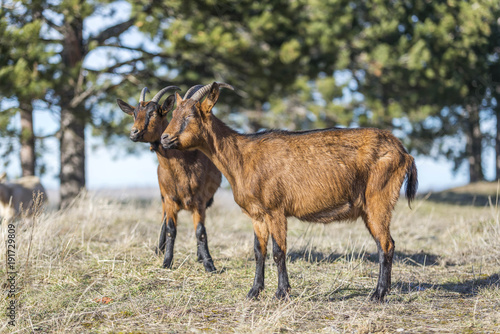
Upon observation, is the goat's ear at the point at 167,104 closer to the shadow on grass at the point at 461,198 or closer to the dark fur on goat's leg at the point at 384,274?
the dark fur on goat's leg at the point at 384,274

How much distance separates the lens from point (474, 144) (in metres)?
20.3

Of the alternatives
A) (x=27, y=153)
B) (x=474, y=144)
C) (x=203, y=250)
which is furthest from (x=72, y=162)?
(x=474, y=144)

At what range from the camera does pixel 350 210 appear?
5.64 meters

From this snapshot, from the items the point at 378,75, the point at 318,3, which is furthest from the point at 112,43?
the point at 378,75

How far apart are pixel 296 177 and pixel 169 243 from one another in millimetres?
2344

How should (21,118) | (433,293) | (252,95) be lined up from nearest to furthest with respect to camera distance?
(433,293) → (21,118) → (252,95)

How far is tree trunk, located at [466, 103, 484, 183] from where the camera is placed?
781 inches

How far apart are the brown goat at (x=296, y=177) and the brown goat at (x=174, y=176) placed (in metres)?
1.27

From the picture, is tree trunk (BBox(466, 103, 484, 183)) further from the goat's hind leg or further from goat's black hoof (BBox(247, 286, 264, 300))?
goat's black hoof (BBox(247, 286, 264, 300))

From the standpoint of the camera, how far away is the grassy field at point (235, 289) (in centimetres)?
470

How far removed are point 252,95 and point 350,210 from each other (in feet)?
35.6

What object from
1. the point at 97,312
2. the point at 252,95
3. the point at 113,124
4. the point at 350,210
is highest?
the point at 252,95

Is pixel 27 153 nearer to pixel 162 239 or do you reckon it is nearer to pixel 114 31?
pixel 114 31

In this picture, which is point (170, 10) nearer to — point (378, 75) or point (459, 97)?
point (378, 75)
